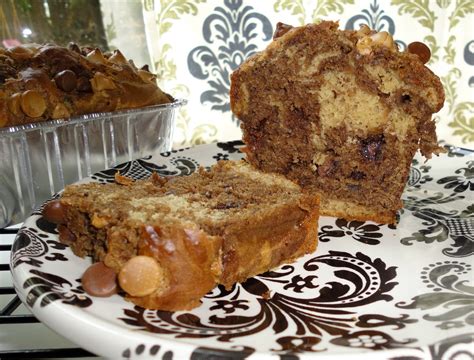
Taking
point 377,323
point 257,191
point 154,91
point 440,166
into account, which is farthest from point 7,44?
point 377,323

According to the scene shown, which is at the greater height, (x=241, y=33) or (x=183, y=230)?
(x=241, y=33)

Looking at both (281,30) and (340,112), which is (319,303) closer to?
(340,112)

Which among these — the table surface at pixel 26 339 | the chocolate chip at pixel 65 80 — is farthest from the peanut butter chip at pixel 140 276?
the chocolate chip at pixel 65 80

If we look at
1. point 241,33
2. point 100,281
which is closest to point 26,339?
point 100,281

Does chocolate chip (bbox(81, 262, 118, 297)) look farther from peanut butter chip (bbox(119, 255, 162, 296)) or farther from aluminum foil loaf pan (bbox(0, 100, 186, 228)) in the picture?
aluminum foil loaf pan (bbox(0, 100, 186, 228))

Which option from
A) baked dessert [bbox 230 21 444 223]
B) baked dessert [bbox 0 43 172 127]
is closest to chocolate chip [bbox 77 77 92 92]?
baked dessert [bbox 0 43 172 127]

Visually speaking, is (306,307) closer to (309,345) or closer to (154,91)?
(309,345)
